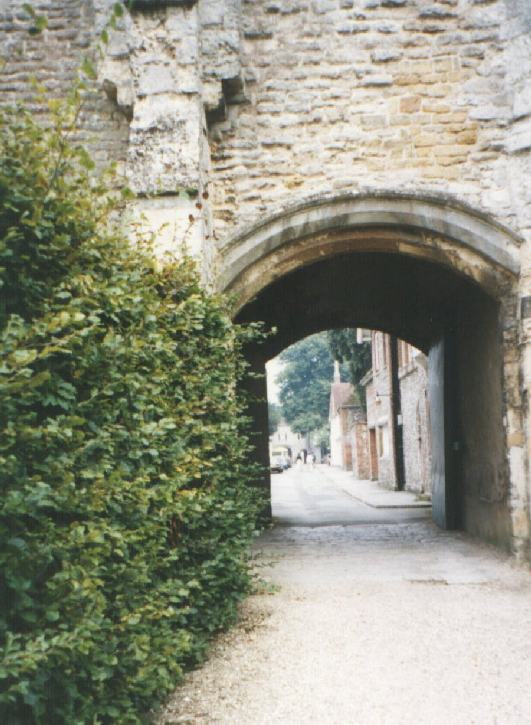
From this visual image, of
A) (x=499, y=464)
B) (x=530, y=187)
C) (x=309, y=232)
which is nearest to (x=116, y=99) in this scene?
(x=309, y=232)

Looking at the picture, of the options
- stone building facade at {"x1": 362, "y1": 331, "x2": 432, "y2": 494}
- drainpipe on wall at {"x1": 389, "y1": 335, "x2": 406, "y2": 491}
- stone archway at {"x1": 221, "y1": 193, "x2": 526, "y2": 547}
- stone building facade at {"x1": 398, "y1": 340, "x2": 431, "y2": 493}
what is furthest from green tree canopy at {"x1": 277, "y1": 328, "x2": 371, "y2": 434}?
stone archway at {"x1": 221, "y1": 193, "x2": 526, "y2": 547}

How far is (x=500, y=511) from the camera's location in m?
7.38

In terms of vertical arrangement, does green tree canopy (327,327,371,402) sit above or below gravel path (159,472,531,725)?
above

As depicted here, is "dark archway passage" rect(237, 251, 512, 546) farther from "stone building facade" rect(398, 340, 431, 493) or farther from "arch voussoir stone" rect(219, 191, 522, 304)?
"stone building facade" rect(398, 340, 431, 493)

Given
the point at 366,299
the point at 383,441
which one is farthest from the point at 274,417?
the point at 366,299

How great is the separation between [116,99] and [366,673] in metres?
5.41

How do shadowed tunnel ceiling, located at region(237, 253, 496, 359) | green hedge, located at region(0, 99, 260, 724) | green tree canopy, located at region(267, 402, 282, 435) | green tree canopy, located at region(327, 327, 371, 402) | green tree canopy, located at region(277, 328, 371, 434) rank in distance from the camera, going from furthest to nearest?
green tree canopy, located at region(267, 402, 282, 435) < green tree canopy, located at region(277, 328, 371, 434) < green tree canopy, located at region(327, 327, 371, 402) < shadowed tunnel ceiling, located at region(237, 253, 496, 359) < green hedge, located at region(0, 99, 260, 724)

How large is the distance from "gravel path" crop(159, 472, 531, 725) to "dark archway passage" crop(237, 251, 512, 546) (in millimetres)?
1373

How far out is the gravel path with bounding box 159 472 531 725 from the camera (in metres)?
3.38

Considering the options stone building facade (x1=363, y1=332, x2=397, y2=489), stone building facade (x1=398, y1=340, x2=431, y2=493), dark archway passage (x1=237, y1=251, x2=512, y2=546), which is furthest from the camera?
stone building facade (x1=363, y1=332, x2=397, y2=489)

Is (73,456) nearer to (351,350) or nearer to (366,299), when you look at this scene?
(366,299)

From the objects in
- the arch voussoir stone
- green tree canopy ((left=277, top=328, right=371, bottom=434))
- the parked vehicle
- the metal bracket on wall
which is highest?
green tree canopy ((left=277, top=328, right=371, bottom=434))

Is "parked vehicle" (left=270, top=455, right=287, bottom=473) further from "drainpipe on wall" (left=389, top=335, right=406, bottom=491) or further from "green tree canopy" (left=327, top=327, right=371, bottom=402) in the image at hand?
"drainpipe on wall" (left=389, top=335, right=406, bottom=491)

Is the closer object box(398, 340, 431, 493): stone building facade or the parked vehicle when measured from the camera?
box(398, 340, 431, 493): stone building facade
